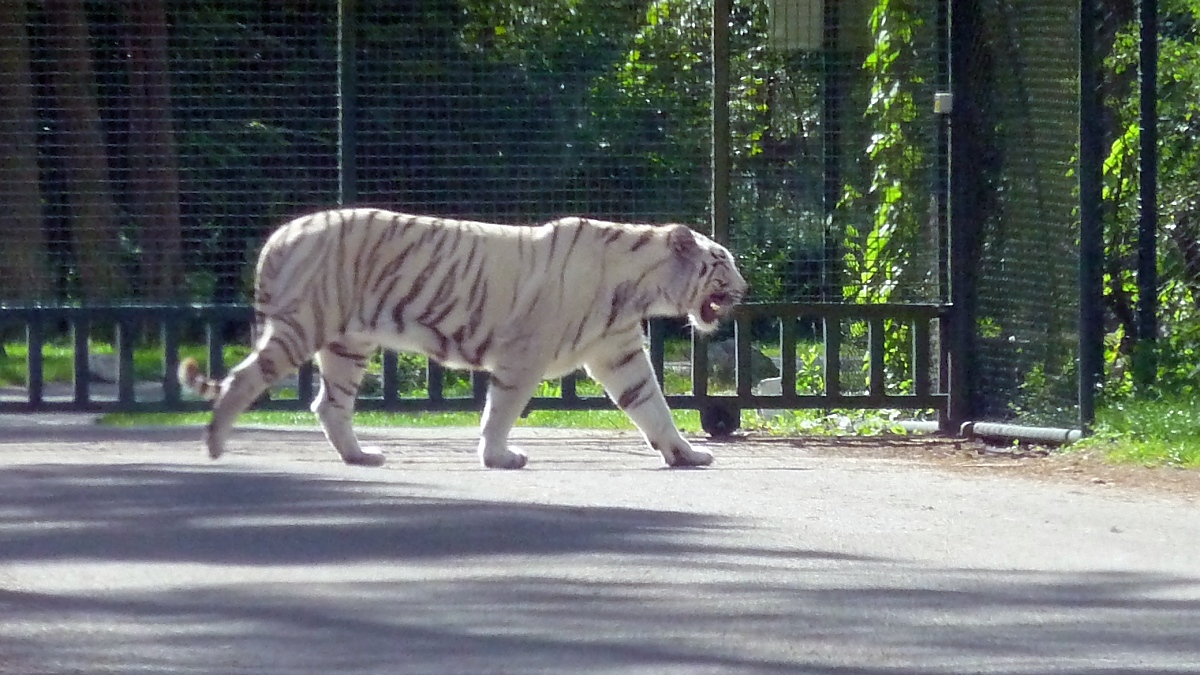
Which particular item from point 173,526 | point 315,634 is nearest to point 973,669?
point 315,634

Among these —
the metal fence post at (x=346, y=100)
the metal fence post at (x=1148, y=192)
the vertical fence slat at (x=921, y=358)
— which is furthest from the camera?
the vertical fence slat at (x=921, y=358)

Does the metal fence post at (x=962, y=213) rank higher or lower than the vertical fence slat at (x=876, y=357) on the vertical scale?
higher

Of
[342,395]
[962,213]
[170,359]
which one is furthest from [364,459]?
[962,213]

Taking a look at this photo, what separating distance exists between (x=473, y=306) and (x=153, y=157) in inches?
101

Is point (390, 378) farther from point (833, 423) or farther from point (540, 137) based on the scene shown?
point (833, 423)

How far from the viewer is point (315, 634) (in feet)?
15.5

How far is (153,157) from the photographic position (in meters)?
10.3

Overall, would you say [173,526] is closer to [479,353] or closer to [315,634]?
[315,634]

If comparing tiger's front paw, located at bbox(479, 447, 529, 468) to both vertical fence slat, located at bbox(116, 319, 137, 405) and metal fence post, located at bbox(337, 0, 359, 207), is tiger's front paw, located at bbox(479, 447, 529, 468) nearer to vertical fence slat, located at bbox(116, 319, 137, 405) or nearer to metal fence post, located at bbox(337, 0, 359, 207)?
metal fence post, located at bbox(337, 0, 359, 207)

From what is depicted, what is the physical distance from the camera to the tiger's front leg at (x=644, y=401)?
350 inches

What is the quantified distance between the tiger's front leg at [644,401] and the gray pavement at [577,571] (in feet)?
0.85

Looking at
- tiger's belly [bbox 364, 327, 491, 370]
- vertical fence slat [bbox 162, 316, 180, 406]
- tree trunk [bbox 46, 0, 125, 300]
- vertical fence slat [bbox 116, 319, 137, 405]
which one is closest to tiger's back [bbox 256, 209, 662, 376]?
tiger's belly [bbox 364, 327, 491, 370]

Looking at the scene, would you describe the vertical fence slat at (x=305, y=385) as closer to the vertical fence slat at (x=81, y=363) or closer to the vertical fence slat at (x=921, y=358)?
the vertical fence slat at (x=81, y=363)

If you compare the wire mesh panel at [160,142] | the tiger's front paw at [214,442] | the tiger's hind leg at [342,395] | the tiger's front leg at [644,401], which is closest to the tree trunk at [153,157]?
the wire mesh panel at [160,142]
